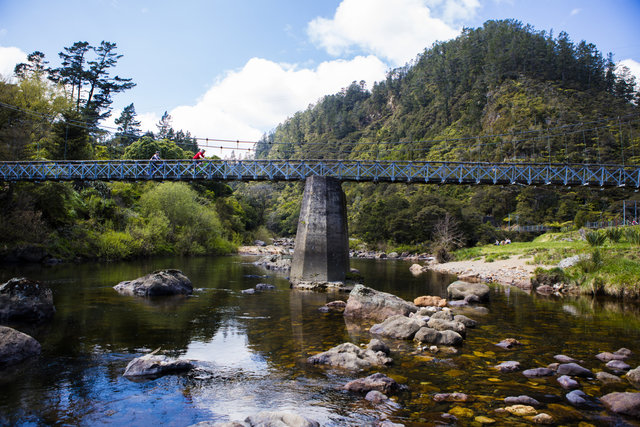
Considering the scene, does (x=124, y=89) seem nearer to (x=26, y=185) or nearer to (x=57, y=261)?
(x=26, y=185)

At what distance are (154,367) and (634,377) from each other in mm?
9617

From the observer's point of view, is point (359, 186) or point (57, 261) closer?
point (57, 261)

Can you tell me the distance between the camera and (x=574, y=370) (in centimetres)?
875

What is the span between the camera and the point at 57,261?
31.7 m

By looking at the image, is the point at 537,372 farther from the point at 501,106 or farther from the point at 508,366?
the point at 501,106

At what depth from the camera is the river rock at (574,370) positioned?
8.70 metres

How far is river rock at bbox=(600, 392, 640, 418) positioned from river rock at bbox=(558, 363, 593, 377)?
148 centimetres

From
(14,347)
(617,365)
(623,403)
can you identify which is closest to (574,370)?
(617,365)

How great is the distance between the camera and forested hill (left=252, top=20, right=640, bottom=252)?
60.6 metres

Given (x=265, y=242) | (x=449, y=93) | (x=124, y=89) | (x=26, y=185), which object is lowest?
(x=265, y=242)

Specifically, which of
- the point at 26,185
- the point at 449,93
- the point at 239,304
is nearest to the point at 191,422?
the point at 239,304

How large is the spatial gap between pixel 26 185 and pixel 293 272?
2557cm

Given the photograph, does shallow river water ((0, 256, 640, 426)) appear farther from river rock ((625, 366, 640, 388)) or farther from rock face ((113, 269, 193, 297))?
rock face ((113, 269, 193, 297))

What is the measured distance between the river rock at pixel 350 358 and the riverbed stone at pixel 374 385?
1.14 metres
